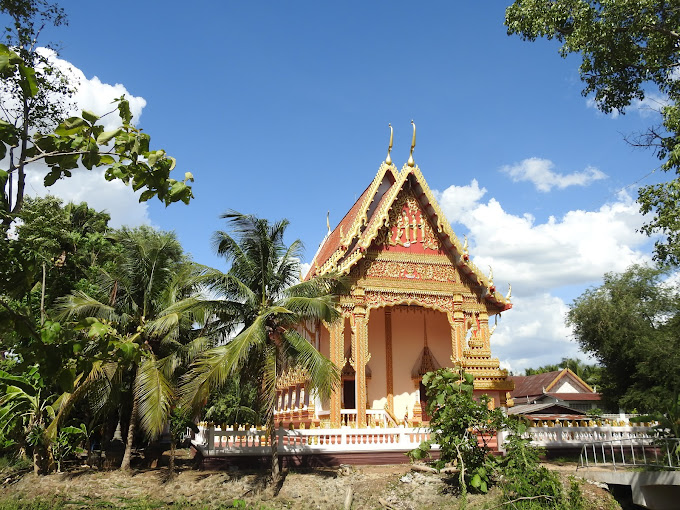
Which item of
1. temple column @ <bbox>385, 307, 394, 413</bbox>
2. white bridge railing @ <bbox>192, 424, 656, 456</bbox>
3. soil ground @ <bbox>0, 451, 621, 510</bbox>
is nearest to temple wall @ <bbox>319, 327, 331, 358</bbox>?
temple column @ <bbox>385, 307, 394, 413</bbox>

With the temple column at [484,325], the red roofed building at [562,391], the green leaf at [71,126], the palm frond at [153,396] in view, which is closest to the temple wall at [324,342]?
the temple column at [484,325]

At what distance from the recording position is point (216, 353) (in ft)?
31.8

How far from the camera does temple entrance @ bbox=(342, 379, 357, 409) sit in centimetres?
1673

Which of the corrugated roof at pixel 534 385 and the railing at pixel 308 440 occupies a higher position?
the corrugated roof at pixel 534 385

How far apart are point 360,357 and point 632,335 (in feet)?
53.8

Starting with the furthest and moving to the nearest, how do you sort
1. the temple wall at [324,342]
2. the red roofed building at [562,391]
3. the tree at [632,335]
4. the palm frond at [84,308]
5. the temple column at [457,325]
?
the red roofed building at [562,391], the tree at [632,335], the temple wall at [324,342], the temple column at [457,325], the palm frond at [84,308]

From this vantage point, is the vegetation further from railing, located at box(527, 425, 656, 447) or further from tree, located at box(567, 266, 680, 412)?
tree, located at box(567, 266, 680, 412)

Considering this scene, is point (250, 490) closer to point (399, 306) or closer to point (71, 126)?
point (399, 306)

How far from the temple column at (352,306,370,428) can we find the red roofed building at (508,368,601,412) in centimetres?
2250

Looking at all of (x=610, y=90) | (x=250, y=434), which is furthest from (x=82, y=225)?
(x=610, y=90)

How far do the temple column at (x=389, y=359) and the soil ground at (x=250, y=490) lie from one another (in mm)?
4541

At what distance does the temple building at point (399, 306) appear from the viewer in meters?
14.4

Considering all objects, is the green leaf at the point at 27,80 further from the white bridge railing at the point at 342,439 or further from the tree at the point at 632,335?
the tree at the point at 632,335

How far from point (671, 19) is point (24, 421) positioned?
15.1 meters
